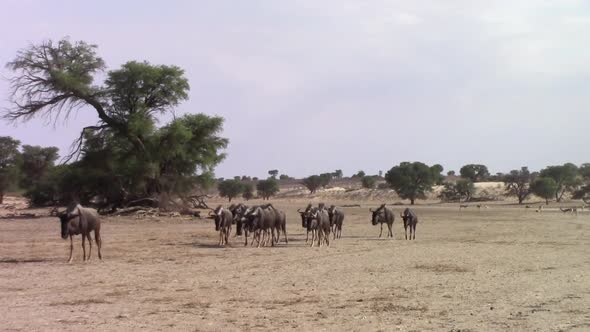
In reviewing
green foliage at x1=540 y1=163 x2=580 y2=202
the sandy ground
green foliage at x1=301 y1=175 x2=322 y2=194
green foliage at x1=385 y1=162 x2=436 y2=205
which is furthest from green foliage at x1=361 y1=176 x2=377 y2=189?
the sandy ground

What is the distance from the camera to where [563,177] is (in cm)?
8606

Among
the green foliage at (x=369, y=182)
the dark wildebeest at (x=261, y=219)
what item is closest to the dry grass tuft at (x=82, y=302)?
the dark wildebeest at (x=261, y=219)

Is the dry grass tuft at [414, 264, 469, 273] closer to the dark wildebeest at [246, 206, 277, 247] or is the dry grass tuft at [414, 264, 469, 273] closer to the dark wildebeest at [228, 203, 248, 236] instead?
the dark wildebeest at [246, 206, 277, 247]

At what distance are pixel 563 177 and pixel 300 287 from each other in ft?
266

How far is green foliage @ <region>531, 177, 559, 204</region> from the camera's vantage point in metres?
79.2

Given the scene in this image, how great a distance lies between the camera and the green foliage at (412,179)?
86688mm

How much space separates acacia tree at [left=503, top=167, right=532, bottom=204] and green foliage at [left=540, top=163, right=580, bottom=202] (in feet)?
9.46

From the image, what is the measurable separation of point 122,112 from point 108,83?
252 cm

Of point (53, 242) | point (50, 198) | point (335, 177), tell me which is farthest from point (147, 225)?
point (335, 177)

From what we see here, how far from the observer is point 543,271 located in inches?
656

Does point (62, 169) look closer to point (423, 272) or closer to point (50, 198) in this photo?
point (50, 198)

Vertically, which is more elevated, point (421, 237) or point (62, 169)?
point (62, 169)

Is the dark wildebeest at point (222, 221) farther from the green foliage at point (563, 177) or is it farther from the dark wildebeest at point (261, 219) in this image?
the green foliage at point (563, 177)

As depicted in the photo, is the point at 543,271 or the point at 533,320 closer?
the point at 533,320
